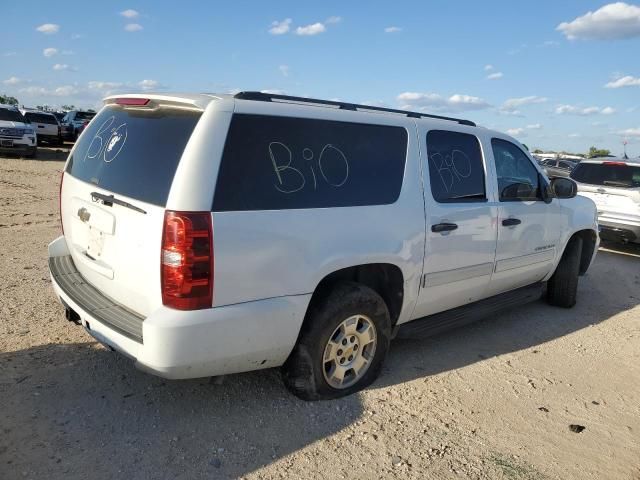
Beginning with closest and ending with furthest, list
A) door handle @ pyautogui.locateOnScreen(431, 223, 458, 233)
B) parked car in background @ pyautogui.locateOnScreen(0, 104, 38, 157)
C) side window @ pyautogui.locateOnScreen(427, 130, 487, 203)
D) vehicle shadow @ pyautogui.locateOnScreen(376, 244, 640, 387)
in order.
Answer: door handle @ pyautogui.locateOnScreen(431, 223, 458, 233)
side window @ pyautogui.locateOnScreen(427, 130, 487, 203)
vehicle shadow @ pyautogui.locateOnScreen(376, 244, 640, 387)
parked car in background @ pyautogui.locateOnScreen(0, 104, 38, 157)

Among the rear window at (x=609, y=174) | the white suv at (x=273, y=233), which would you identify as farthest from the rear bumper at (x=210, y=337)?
the rear window at (x=609, y=174)

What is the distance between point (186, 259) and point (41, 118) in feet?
85.1

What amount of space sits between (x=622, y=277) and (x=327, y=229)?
6.12 m

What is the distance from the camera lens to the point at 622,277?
747 centimetres

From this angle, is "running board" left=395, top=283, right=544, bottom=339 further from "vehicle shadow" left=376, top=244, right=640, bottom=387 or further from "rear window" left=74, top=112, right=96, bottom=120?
"rear window" left=74, top=112, right=96, bottom=120

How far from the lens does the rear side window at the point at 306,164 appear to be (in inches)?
111

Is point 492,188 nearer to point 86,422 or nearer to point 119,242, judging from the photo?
point 119,242

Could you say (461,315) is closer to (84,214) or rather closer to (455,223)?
(455,223)

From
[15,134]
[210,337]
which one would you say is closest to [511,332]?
[210,337]

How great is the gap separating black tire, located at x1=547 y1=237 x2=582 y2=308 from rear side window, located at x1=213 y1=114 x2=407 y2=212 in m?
2.96

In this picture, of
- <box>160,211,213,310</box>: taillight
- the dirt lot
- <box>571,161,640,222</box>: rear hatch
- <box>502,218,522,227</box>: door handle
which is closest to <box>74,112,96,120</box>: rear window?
<box>571,161,640,222</box>: rear hatch

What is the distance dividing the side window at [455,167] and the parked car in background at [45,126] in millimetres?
24731

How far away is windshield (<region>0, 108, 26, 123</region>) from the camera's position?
18.7 metres

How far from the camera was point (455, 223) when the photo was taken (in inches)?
155
